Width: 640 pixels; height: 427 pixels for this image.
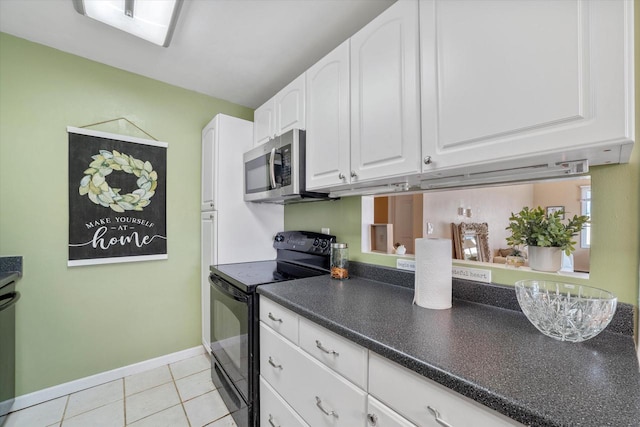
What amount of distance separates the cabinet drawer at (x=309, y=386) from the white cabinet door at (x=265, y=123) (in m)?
1.37

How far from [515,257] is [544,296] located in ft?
1.06

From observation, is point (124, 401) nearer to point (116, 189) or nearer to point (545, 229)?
point (116, 189)

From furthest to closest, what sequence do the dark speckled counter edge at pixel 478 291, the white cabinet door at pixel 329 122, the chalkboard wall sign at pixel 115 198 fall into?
the chalkboard wall sign at pixel 115 198 → the white cabinet door at pixel 329 122 → the dark speckled counter edge at pixel 478 291

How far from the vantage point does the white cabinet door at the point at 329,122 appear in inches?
55.4

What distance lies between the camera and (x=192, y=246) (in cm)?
244

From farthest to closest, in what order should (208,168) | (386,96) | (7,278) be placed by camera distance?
1. (208,168)
2. (7,278)
3. (386,96)

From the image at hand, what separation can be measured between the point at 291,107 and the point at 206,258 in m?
1.49

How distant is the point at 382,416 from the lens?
2.65 feet

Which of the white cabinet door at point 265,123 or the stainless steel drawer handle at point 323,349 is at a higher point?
the white cabinet door at point 265,123

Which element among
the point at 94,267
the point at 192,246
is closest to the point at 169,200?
the point at 192,246

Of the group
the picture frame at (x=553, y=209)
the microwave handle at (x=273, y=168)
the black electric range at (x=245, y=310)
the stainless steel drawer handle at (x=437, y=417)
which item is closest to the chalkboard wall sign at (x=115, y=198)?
the black electric range at (x=245, y=310)

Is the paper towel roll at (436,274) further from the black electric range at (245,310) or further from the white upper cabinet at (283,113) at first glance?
the white upper cabinet at (283,113)

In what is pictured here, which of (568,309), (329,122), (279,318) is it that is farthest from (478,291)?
(329,122)

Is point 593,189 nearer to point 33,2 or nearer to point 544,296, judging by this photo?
point 544,296
